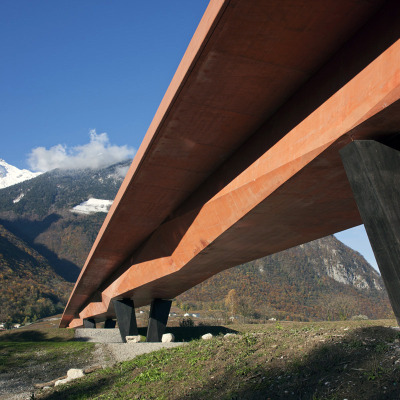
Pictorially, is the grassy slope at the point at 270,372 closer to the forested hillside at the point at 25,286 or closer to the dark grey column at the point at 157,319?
the dark grey column at the point at 157,319

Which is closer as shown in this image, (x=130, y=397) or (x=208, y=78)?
(x=208, y=78)

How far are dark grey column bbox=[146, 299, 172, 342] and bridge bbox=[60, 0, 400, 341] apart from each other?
1081 cm

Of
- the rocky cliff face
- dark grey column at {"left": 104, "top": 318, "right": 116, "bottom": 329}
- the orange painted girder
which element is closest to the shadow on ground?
dark grey column at {"left": 104, "top": 318, "right": 116, "bottom": 329}

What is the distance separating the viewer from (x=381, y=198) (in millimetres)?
4930

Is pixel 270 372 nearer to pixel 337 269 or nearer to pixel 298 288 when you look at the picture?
pixel 298 288

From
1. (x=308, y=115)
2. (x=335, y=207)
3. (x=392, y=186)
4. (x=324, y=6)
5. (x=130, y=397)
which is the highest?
(x=324, y=6)

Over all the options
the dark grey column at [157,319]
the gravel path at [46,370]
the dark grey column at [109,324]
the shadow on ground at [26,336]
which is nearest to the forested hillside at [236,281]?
the dark grey column at [109,324]

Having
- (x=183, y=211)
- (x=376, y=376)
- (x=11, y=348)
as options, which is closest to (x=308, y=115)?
(x=376, y=376)

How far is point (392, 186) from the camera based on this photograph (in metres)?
4.97

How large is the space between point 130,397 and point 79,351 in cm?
1214

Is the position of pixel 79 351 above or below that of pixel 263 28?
below

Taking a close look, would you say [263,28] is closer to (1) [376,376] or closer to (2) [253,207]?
(2) [253,207]

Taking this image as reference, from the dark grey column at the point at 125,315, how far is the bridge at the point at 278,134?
38.5 ft

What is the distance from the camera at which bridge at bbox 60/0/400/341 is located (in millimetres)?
4965
